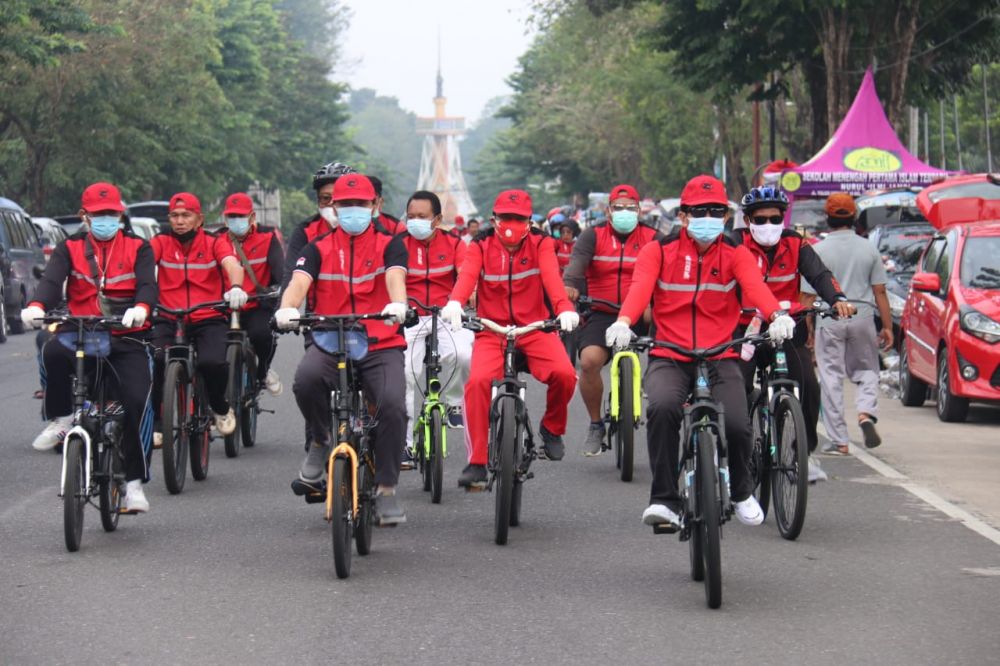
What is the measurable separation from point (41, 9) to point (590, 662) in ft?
102

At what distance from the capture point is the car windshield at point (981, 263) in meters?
15.0

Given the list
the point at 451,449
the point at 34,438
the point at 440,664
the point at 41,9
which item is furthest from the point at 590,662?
the point at 41,9

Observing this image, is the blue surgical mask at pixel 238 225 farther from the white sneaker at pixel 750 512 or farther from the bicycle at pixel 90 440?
the white sneaker at pixel 750 512

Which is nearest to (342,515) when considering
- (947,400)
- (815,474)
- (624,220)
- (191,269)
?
(815,474)

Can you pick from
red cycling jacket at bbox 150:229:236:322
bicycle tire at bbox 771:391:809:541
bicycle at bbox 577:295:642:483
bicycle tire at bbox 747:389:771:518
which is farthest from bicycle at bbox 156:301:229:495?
bicycle tire at bbox 771:391:809:541

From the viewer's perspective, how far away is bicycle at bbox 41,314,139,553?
839 cm

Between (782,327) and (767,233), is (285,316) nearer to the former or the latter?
(782,327)

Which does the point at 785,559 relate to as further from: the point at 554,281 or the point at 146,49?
the point at 146,49

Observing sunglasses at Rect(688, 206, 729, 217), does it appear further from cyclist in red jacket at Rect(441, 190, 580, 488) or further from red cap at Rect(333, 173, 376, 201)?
red cap at Rect(333, 173, 376, 201)

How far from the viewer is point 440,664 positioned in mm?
6277

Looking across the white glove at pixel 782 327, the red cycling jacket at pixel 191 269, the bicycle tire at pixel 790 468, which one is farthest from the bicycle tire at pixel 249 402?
the white glove at pixel 782 327

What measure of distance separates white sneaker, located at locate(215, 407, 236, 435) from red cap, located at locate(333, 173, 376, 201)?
348 cm

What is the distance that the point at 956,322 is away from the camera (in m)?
14.7

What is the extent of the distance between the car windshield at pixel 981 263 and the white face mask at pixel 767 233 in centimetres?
584
